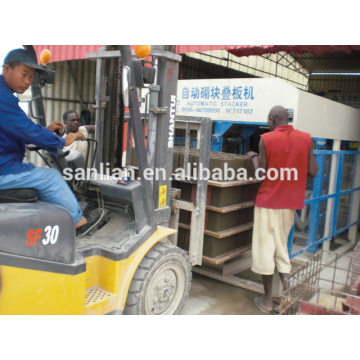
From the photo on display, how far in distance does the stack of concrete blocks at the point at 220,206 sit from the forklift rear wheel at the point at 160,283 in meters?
0.82

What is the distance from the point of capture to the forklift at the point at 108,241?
2.54 m

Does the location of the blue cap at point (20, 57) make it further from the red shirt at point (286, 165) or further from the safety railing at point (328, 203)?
the safety railing at point (328, 203)

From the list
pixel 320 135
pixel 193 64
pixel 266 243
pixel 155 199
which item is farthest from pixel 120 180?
pixel 193 64

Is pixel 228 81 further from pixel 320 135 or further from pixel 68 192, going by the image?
pixel 68 192

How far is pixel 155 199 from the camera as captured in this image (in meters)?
3.69

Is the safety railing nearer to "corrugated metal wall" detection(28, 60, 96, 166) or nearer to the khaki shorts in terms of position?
the khaki shorts

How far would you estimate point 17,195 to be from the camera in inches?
108

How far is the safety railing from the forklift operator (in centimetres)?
319

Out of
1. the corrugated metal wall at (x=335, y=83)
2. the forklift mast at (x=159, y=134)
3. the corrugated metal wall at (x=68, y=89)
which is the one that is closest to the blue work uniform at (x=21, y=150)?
the forklift mast at (x=159, y=134)

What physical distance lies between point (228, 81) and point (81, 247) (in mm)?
3636

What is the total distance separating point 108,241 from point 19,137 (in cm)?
121

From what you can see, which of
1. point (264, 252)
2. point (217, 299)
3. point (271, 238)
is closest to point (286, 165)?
point (271, 238)

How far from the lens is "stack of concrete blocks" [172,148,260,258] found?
440 centimetres

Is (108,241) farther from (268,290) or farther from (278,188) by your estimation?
(268,290)
